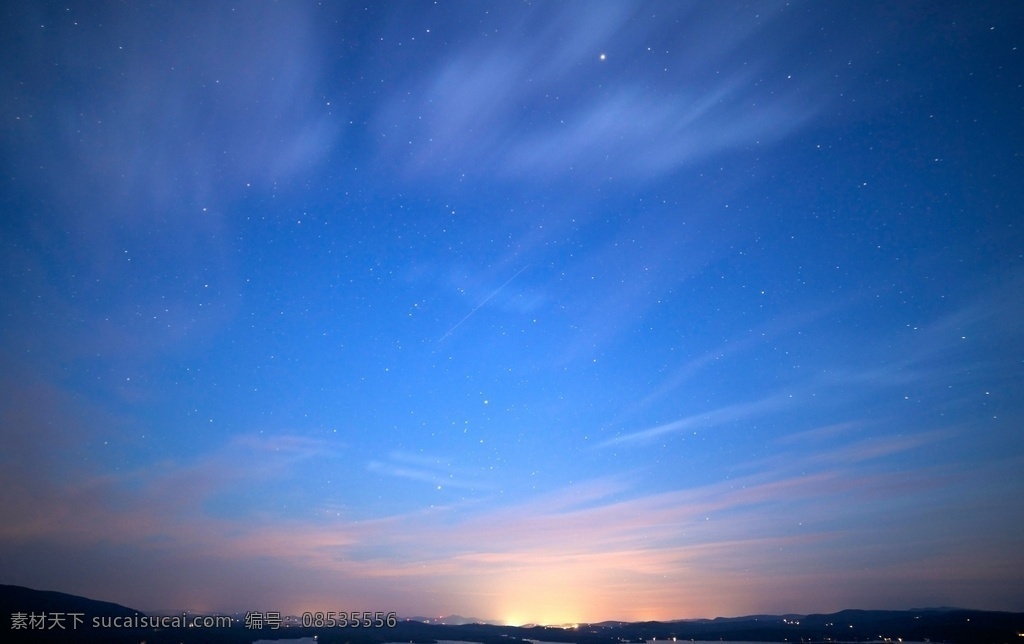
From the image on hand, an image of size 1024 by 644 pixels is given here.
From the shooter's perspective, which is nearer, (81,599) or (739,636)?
(81,599)

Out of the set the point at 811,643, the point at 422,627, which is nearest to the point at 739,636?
the point at 811,643

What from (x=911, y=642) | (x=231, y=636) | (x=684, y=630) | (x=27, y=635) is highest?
(x=27, y=635)

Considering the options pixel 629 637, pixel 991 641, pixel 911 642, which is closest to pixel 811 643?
pixel 911 642

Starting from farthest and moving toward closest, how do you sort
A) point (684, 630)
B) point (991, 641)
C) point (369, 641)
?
1. point (684, 630)
2. point (369, 641)
3. point (991, 641)

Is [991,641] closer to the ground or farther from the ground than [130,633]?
closer to the ground

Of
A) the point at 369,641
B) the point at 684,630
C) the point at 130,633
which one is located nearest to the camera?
the point at 130,633

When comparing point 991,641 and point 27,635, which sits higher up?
point 27,635

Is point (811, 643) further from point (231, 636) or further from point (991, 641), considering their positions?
point (231, 636)

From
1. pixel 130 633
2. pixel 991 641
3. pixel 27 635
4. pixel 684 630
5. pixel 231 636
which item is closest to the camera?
pixel 27 635

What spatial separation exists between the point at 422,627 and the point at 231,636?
84754mm

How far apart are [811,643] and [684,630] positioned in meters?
64.3

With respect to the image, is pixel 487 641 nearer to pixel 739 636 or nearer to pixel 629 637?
pixel 629 637

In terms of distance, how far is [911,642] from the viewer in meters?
126

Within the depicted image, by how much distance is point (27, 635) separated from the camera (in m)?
74.1
